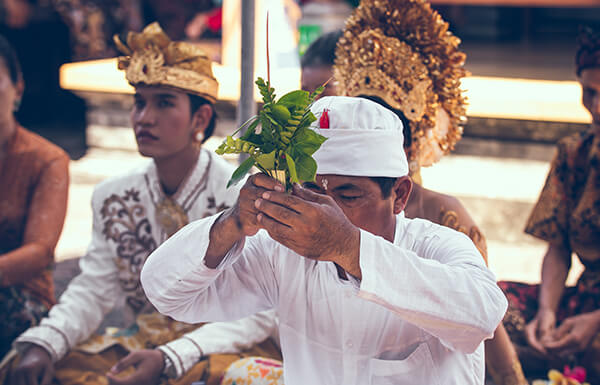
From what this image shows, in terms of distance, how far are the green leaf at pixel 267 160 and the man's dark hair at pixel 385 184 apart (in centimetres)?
38

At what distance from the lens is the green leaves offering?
1.45 m

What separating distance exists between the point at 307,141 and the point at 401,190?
49cm

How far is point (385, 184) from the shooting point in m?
1.77

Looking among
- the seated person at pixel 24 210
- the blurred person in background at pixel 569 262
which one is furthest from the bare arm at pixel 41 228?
the blurred person in background at pixel 569 262

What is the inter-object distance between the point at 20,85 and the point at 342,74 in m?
1.53

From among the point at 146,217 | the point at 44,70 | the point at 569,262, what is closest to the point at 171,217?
the point at 146,217

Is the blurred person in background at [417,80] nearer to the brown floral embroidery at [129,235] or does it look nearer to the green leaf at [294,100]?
the brown floral embroidery at [129,235]

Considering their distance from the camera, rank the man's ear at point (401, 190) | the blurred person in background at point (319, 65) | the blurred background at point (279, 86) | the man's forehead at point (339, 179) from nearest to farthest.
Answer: the man's forehead at point (339, 179), the man's ear at point (401, 190), the blurred person in background at point (319, 65), the blurred background at point (279, 86)

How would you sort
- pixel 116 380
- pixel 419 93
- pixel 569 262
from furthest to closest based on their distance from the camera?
pixel 569 262
pixel 419 93
pixel 116 380

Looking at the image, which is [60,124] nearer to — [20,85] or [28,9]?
[28,9]

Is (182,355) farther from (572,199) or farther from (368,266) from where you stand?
(572,199)

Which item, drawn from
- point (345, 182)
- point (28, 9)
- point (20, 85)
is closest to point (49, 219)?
point (20, 85)

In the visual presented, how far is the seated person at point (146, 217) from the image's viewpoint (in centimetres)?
260

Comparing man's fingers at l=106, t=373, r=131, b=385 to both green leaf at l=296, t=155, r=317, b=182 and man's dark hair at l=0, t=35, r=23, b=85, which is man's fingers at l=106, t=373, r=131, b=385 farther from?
man's dark hair at l=0, t=35, r=23, b=85
